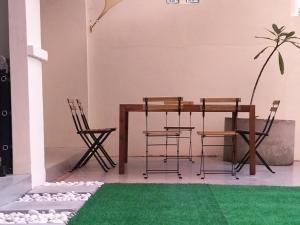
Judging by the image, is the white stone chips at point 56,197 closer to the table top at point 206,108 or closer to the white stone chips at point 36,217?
the white stone chips at point 36,217

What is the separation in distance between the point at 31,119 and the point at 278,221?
7.91 feet

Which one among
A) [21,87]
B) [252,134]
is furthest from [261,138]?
[21,87]

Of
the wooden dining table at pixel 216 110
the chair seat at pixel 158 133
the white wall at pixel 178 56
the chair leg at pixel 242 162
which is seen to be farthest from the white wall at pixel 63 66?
the chair leg at pixel 242 162

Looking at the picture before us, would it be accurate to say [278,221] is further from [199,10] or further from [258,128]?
[199,10]

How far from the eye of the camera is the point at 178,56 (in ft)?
22.2

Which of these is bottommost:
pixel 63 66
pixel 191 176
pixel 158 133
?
pixel 191 176

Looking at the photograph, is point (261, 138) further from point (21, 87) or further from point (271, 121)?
point (21, 87)

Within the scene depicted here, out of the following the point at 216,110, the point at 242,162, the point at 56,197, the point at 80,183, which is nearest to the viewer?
the point at 56,197

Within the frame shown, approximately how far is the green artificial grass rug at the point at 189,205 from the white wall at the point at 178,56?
2.88m

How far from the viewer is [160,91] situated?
267 inches

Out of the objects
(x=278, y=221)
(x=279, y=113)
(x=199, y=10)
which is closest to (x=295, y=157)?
(x=279, y=113)

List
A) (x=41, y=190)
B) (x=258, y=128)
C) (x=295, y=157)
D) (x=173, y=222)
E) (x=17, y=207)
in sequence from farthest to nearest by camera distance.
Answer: (x=295, y=157)
(x=258, y=128)
(x=41, y=190)
(x=17, y=207)
(x=173, y=222)

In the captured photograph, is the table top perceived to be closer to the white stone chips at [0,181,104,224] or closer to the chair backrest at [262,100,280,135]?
the chair backrest at [262,100,280,135]

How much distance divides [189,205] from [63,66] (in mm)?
4131
